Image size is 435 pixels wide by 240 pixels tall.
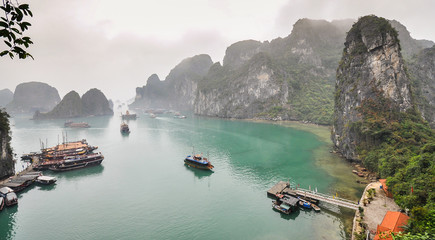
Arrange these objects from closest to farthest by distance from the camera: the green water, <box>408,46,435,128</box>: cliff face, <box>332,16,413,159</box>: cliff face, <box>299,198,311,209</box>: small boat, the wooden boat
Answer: the green water
<box>299,198,311,209</box>: small boat
the wooden boat
<box>332,16,413,159</box>: cliff face
<box>408,46,435,128</box>: cliff face

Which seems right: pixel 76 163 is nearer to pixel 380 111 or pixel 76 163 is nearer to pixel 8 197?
pixel 8 197

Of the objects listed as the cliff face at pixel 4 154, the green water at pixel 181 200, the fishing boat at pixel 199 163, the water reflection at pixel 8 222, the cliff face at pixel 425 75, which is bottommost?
the water reflection at pixel 8 222

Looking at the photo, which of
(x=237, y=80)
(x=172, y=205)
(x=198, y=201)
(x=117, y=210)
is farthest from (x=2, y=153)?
(x=237, y=80)

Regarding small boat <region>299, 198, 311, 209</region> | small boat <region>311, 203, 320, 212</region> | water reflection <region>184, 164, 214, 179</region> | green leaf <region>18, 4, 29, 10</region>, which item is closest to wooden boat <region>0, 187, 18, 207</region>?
water reflection <region>184, 164, 214, 179</region>

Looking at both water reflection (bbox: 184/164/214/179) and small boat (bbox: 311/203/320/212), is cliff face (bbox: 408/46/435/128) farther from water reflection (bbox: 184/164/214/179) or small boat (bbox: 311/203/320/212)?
water reflection (bbox: 184/164/214/179)

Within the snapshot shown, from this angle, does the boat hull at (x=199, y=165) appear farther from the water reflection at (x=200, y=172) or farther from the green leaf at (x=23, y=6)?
the green leaf at (x=23, y=6)

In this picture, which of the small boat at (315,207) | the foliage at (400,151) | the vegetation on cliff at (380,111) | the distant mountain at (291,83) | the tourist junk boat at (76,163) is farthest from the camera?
the distant mountain at (291,83)

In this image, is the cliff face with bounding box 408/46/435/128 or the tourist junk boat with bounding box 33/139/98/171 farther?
the cliff face with bounding box 408/46/435/128

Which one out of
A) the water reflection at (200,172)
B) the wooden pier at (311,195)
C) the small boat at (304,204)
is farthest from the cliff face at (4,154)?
the small boat at (304,204)
